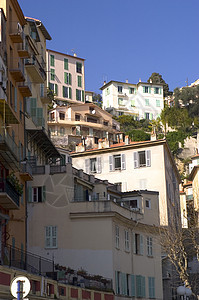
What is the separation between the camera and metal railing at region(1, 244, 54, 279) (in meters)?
29.2

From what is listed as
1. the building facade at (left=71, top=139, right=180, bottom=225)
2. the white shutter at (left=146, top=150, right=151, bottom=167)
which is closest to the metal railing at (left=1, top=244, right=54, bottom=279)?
the building facade at (left=71, top=139, right=180, bottom=225)

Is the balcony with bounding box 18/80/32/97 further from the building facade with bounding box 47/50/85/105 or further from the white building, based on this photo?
the white building

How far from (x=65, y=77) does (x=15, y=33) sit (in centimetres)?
7697

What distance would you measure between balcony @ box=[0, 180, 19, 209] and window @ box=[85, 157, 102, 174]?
98.7 ft

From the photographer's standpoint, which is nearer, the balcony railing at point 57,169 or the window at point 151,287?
the balcony railing at point 57,169

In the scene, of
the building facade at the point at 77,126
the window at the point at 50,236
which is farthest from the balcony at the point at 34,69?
the building facade at the point at 77,126

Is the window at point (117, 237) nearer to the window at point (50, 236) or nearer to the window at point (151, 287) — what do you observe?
the window at point (50, 236)

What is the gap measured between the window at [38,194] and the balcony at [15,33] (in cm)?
1092

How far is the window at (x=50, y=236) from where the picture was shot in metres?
41.1

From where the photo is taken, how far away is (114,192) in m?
50.1

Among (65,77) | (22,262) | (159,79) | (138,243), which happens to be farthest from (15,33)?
(159,79)

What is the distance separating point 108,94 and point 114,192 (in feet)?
281

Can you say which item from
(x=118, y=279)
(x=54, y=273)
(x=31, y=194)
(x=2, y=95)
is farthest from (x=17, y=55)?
(x=118, y=279)

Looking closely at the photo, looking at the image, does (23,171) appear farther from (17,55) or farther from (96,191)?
(96,191)
